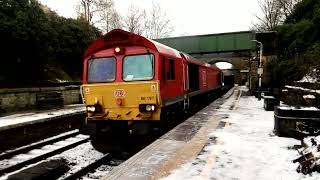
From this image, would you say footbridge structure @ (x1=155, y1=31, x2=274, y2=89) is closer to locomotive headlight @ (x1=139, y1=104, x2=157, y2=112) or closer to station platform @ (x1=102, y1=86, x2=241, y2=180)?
station platform @ (x1=102, y1=86, x2=241, y2=180)

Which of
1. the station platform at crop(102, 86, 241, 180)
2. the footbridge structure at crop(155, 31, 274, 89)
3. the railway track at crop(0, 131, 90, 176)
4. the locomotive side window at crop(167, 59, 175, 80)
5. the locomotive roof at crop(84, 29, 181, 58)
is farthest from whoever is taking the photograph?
the footbridge structure at crop(155, 31, 274, 89)

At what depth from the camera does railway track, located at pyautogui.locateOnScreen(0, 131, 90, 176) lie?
911cm

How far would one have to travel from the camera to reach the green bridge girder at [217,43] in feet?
136

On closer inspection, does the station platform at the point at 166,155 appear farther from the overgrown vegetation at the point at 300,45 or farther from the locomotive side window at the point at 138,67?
the overgrown vegetation at the point at 300,45

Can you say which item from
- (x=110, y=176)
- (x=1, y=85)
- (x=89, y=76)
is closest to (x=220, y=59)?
(x=1, y=85)

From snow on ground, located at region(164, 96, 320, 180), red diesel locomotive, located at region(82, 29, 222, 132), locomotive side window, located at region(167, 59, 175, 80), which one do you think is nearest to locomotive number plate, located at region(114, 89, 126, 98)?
red diesel locomotive, located at region(82, 29, 222, 132)

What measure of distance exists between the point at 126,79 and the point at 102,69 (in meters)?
0.85

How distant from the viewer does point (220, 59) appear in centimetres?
6769

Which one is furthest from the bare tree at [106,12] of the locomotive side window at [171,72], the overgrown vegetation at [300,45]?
the locomotive side window at [171,72]

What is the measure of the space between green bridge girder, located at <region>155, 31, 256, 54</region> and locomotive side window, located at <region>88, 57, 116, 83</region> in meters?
31.5

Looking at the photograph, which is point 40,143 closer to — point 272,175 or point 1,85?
point 272,175

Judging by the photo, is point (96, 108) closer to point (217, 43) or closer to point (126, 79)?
point (126, 79)

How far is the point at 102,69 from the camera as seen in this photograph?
11312 mm

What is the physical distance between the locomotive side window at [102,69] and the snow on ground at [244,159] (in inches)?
130
